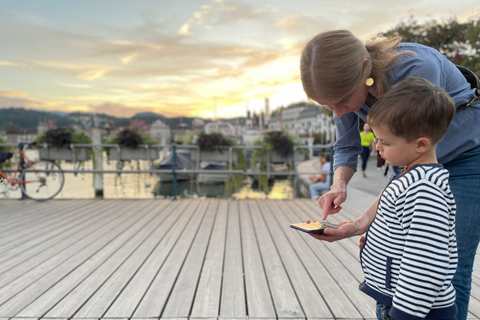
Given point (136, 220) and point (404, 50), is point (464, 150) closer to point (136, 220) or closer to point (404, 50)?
point (404, 50)

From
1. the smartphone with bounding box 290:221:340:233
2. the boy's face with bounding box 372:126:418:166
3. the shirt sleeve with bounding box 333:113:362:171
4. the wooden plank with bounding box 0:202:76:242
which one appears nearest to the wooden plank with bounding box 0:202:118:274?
the wooden plank with bounding box 0:202:76:242

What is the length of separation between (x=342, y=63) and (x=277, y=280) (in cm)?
183

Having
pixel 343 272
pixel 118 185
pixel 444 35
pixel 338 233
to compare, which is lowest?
pixel 343 272

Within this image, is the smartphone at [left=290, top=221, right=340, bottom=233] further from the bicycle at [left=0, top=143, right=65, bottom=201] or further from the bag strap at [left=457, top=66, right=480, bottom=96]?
the bicycle at [left=0, top=143, right=65, bottom=201]

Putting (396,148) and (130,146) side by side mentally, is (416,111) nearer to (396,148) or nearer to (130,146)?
(396,148)

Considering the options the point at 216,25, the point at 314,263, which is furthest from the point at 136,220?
the point at 216,25

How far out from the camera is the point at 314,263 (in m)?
2.79

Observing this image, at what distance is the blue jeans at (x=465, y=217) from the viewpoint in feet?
3.31

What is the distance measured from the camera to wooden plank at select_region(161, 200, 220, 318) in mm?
2006

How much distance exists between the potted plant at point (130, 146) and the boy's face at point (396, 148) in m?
5.70

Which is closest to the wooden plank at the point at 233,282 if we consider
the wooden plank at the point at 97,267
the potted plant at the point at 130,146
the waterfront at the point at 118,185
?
the wooden plank at the point at 97,267

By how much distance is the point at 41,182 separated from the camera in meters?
5.69

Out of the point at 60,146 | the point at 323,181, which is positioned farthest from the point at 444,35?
the point at 60,146

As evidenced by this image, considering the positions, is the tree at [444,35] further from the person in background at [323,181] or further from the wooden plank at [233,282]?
the wooden plank at [233,282]
